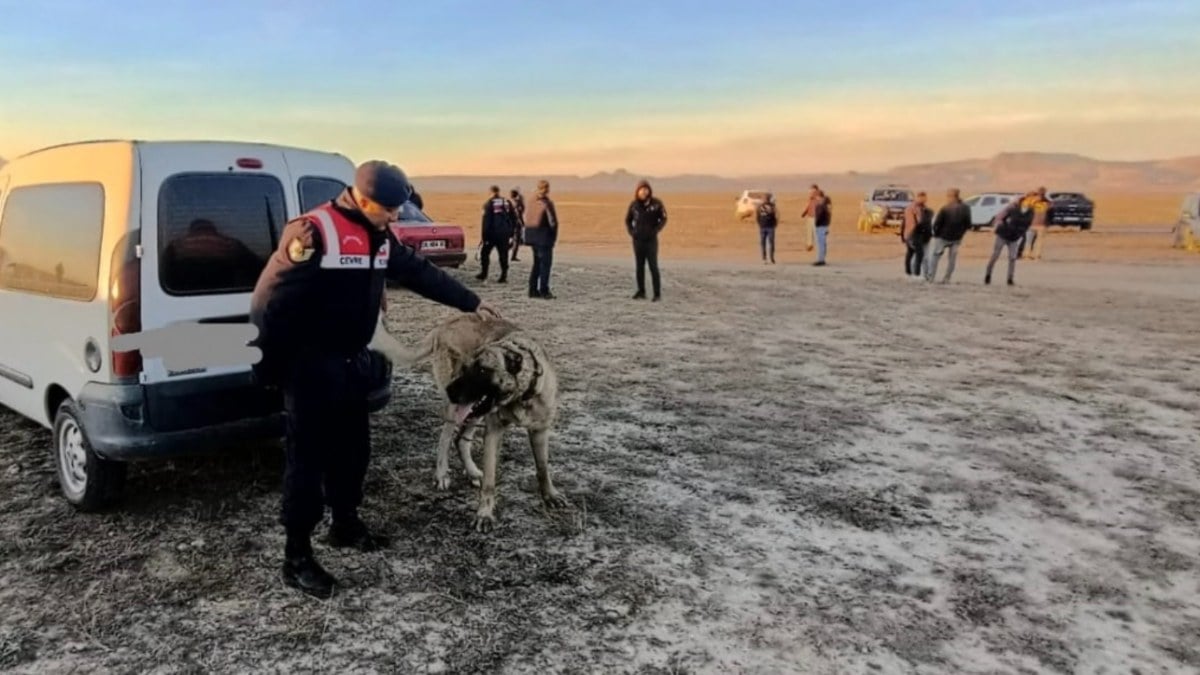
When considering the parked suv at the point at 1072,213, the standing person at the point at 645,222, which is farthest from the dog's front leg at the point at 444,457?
the parked suv at the point at 1072,213

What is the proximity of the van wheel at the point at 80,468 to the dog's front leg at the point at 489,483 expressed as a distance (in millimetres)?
1848

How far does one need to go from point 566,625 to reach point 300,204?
102 inches

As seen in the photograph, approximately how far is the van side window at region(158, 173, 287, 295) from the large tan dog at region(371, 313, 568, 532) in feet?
2.49

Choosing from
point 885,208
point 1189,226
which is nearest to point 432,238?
point 885,208

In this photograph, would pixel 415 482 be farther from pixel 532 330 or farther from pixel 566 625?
pixel 532 330

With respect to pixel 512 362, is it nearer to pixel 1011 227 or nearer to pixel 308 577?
pixel 308 577

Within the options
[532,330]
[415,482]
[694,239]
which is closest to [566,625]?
[415,482]

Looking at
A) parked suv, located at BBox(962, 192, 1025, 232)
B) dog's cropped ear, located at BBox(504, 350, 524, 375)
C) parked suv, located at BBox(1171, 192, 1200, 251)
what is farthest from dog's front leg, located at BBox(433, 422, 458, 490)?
parked suv, located at BBox(962, 192, 1025, 232)

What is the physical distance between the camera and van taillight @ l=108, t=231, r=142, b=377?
144 inches

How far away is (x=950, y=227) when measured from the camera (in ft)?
48.3

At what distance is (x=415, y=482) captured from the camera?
4.73m

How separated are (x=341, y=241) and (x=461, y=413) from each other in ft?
3.51

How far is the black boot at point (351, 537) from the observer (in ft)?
12.6

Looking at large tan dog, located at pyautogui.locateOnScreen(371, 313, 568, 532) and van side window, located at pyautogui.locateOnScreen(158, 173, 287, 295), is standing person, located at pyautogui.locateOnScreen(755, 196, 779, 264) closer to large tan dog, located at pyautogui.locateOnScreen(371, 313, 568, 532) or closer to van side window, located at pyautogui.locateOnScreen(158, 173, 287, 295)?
large tan dog, located at pyautogui.locateOnScreen(371, 313, 568, 532)
